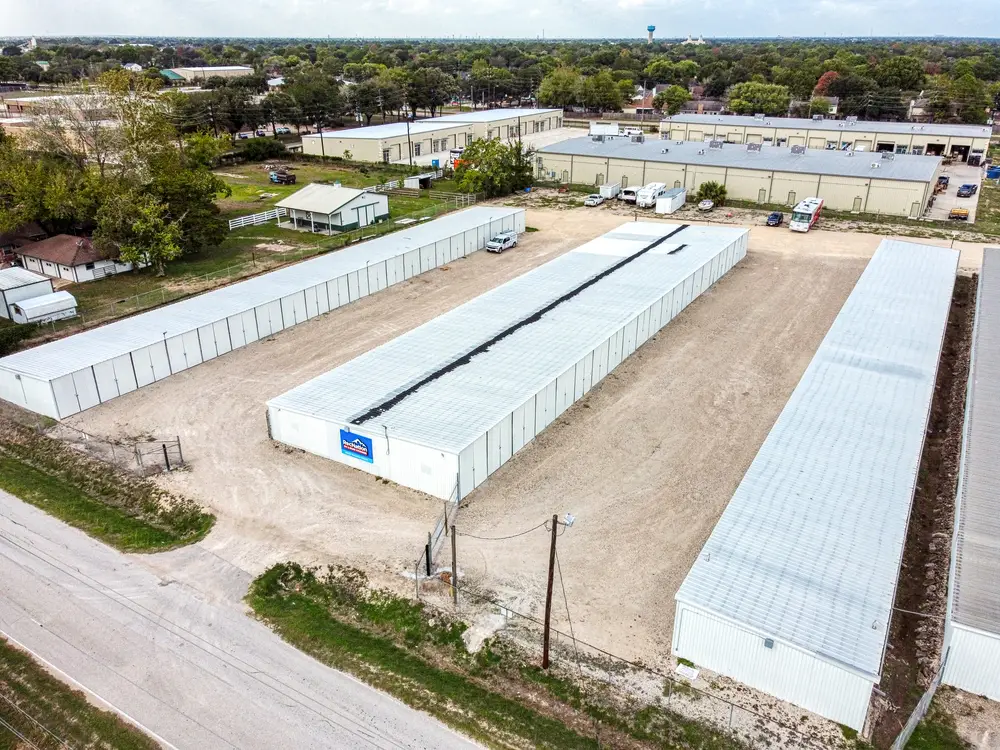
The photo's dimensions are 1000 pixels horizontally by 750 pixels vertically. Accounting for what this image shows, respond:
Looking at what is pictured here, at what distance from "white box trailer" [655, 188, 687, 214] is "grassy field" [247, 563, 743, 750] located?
173ft

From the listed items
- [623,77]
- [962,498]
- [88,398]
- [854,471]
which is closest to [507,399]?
[854,471]

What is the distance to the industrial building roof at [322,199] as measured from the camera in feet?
189

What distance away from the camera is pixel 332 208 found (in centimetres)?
5722

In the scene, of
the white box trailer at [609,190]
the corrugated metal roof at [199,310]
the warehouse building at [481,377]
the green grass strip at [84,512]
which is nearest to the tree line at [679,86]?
the white box trailer at [609,190]

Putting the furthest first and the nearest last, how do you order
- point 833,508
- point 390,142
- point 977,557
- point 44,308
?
point 390,142 → point 44,308 → point 833,508 → point 977,557

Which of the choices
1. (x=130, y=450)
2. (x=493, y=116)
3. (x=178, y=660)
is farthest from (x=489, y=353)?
(x=493, y=116)

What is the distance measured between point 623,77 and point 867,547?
536 ft

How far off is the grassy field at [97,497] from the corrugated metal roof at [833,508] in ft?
55.3

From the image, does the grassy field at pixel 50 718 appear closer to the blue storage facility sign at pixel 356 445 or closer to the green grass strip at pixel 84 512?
the green grass strip at pixel 84 512

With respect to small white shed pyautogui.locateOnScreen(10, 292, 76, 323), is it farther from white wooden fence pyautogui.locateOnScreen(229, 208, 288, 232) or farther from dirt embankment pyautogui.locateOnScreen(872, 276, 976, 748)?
dirt embankment pyautogui.locateOnScreen(872, 276, 976, 748)

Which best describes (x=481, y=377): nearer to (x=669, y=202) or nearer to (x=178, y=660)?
(x=178, y=660)

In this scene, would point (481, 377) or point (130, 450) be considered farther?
point (481, 377)

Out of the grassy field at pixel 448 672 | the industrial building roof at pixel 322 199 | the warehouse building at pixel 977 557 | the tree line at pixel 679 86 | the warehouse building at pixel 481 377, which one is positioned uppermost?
the tree line at pixel 679 86

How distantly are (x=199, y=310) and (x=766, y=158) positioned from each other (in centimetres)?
5825
